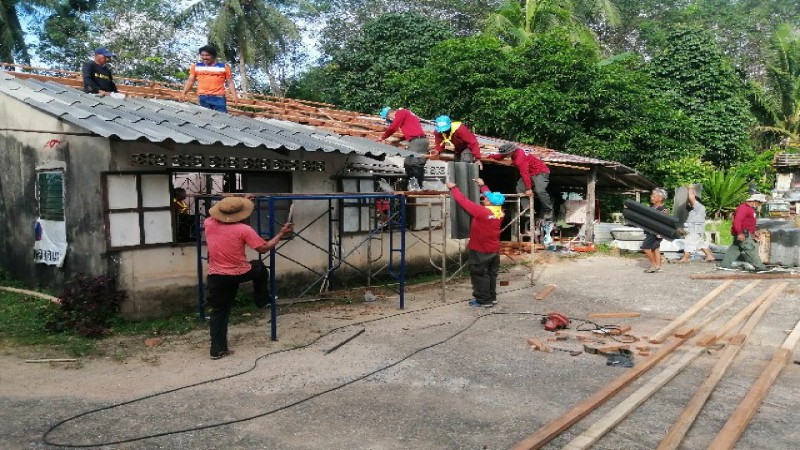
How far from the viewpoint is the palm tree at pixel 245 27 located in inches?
860

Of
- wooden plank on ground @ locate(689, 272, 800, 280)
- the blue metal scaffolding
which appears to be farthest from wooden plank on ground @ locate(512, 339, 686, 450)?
wooden plank on ground @ locate(689, 272, 800, 280)

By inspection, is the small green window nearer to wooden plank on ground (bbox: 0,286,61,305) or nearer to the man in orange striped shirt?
wooden plank on ground (bbox: 0,286,61,305)

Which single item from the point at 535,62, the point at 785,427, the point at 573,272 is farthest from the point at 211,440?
the point at 535,62

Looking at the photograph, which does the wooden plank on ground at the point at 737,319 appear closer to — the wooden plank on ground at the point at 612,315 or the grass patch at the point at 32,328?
the wooden plank on ground at the point at 612,315

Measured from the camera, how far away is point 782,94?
78.1 feet

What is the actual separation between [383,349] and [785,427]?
3797mm

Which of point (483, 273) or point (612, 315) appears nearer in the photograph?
point (612, 315)

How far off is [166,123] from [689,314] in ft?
24.9

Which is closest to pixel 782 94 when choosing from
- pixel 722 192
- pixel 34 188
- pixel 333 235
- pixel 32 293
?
pixel 722 192

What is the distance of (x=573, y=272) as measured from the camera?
12.0m

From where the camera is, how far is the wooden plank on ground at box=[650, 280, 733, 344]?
22.2 ft

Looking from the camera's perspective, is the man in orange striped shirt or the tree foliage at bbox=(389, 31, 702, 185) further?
the tree foliage at bbox=(389, 31, 702, 185)

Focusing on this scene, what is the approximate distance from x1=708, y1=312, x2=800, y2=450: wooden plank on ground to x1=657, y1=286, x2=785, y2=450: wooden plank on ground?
8.6 inches

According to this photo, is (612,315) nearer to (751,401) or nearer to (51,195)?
(751,401)
